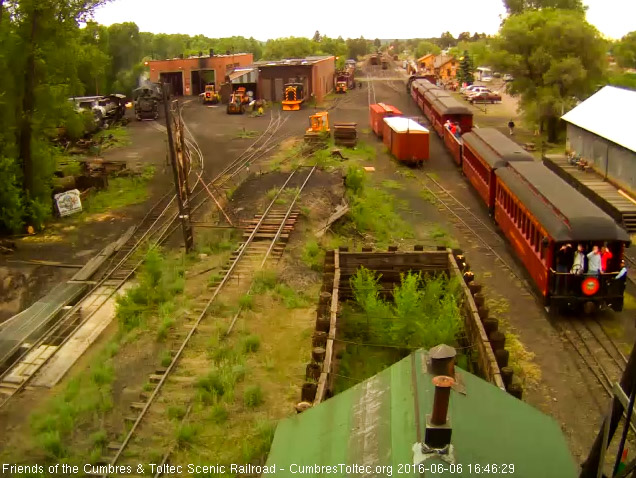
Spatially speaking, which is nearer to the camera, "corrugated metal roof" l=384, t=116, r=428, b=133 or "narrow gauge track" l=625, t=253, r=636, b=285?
"narrow gauge track" l=625, t=253, r=636, b=285

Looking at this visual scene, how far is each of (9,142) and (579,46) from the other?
104 ft

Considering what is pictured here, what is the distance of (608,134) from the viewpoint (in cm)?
2653

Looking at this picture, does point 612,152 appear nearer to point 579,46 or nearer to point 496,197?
point 496,197

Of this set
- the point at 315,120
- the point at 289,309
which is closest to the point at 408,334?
the point at 289,309

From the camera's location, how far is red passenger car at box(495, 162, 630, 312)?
45.0ft

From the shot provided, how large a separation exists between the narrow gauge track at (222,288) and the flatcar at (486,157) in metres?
6.67

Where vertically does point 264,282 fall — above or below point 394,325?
below

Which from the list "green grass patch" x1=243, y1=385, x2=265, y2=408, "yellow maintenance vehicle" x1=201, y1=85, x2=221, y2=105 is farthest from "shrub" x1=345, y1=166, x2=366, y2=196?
"yellow maintenance vehicle" x1=201, y1=85, x2=221, y2=105

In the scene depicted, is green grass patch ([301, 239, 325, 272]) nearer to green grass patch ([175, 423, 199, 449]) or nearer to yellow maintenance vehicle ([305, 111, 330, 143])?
green grass patch ([175, 423, 199, 449])

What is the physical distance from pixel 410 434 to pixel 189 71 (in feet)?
204

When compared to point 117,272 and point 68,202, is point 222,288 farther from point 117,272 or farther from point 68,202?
point 68,202

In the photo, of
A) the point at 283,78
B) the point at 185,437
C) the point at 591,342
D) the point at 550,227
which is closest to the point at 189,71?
the point at 283,78

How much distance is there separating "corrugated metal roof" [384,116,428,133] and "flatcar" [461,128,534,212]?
3.43 meters

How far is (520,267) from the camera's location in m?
17.9
